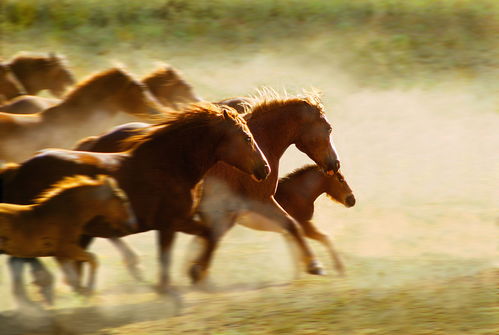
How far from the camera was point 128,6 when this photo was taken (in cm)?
2269

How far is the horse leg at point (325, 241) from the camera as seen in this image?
371 inches

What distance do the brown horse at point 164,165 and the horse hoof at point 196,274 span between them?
0.92 feet

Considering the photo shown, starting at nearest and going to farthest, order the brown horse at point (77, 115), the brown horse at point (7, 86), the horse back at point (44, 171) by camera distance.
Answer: the horse back at point (44, 171), the brown horse at point (77, 115), the brown horse at point (7, 86)

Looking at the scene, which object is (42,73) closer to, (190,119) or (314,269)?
(190,119)

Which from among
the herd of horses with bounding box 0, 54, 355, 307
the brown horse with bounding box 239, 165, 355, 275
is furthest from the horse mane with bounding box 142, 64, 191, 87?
the brown horse with bounding box 239, 165, 355, 275

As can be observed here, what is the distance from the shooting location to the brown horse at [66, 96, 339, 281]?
9.14 metres

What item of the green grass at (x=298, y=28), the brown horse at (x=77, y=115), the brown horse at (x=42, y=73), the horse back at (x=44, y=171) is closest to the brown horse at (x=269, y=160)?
the horse back at (x=44, y=171)

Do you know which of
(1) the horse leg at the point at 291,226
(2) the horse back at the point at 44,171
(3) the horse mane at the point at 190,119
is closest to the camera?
(2) the horse back at the point at 44,171

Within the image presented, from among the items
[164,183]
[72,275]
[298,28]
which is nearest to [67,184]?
[72,275]

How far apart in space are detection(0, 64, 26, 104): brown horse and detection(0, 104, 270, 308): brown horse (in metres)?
6.03

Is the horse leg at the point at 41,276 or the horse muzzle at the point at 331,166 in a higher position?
the horse muzzle at the point at 331,166

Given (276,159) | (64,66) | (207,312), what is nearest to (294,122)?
(276,159)

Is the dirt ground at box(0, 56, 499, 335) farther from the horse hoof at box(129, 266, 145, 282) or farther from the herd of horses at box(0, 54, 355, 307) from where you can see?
the herd of horses at box(0, 54, 355, 307)

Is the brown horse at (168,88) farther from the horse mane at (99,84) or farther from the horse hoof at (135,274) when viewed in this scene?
the horse hoof at (135,274)
